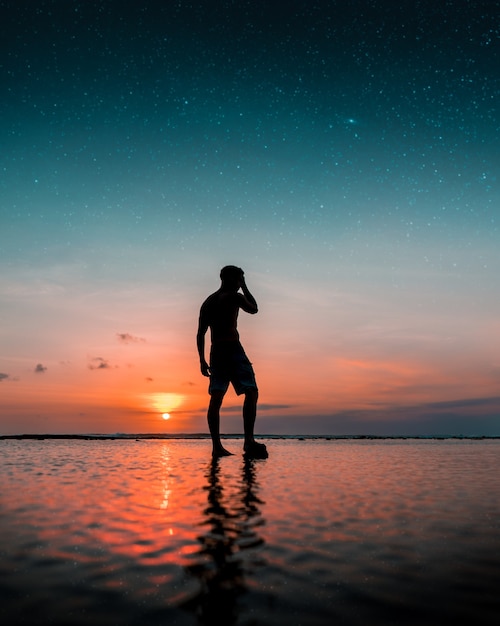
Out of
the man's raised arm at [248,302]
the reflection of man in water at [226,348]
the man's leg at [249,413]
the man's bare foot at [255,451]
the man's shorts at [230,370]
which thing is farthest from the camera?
the man's raised arm at [248,302]

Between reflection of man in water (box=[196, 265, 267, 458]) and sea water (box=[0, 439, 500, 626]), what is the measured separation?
14.5 ft

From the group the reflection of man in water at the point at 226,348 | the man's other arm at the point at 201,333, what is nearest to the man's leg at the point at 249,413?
the reflection of man in water at the point at 226,348

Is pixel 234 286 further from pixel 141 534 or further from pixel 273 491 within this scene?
pixel 141 534

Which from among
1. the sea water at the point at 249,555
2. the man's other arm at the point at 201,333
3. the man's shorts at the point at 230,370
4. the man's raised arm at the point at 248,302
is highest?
the man's raised arm at the point at 248,302

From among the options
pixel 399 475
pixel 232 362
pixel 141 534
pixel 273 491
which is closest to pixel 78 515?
pixel 141 534

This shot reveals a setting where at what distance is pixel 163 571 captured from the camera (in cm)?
192

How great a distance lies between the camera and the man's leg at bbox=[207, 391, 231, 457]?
865cm

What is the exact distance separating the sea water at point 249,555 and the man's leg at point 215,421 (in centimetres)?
423

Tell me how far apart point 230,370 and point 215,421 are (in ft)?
3.18

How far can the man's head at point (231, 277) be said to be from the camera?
31.1ft

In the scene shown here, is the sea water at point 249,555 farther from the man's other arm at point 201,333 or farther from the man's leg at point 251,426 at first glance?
the man's other arm at point 201,333

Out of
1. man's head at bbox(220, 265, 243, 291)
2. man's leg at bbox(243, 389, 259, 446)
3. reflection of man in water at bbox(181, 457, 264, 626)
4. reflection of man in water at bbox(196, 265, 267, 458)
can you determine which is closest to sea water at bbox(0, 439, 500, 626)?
reflection of man in water at bbox(181, 457, 264, 626)

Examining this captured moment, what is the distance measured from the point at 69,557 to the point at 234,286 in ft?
24.8

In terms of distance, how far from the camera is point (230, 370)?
9.12 metres
